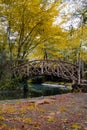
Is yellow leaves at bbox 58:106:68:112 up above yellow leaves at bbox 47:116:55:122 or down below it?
below

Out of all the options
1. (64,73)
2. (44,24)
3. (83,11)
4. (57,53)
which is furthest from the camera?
(57,53)

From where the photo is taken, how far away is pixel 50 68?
12742 millimetres

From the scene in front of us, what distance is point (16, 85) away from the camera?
14500 millimetres

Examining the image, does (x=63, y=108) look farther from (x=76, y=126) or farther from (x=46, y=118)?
(x=76, y=126)

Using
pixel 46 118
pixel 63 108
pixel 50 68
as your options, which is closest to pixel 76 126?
pixel 46 118

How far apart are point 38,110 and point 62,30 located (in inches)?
336

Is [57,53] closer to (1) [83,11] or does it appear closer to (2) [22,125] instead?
(1) [83,11]

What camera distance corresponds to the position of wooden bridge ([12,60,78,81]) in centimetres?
1207

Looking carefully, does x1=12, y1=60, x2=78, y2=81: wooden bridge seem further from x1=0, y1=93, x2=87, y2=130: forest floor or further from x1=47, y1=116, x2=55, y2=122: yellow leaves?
x1=47, y1=116, x2=55, y2=122: yellow leaves

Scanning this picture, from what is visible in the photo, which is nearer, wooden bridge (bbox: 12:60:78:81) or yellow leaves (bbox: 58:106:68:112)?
yellow leaves (bbox: 58:106:68:112)

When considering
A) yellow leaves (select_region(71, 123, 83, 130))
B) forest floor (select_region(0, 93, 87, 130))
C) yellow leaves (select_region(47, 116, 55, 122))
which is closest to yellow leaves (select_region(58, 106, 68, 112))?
forest floor (select_region(0, 93, 87, 130))

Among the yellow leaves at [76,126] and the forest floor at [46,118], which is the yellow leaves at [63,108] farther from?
the yellow leaves at [76,126]

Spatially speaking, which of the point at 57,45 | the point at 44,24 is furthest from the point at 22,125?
the point at 57,45

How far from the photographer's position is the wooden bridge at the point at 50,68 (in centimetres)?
1207
